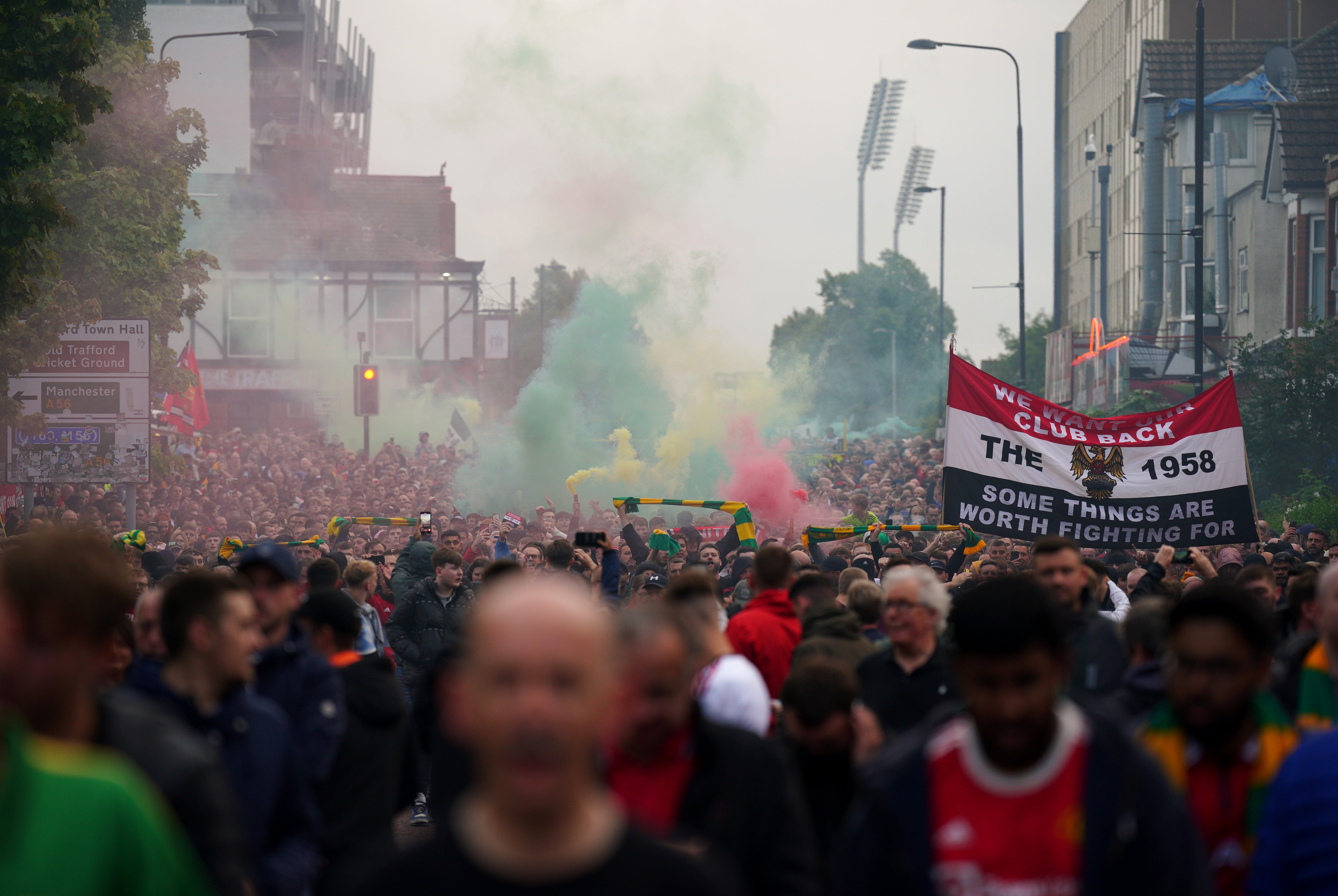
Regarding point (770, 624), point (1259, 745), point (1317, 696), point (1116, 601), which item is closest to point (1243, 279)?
point (1116, 601)

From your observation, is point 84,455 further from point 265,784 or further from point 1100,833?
point 1100,833

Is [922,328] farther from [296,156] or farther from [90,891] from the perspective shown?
[90,891]

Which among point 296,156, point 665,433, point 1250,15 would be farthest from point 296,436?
point 1250,15

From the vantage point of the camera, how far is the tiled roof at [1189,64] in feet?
159

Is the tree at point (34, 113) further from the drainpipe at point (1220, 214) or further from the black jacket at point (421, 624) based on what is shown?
the drainpipe at point (1220, 214)

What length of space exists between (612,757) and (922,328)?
88654 millimetres

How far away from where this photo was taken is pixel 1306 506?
74.5 feet

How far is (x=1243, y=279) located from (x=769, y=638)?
40.4 meters

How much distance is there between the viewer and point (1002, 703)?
2660 mm

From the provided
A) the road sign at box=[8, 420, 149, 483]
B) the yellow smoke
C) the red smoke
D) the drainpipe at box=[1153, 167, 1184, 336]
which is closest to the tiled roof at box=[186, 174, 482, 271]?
the drainpipe at box=[1153, 167, 1184, 336]

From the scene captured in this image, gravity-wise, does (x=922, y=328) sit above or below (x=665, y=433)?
above

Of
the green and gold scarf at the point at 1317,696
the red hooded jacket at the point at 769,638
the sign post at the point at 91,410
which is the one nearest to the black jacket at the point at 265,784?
the green and gold scarf at the point at 1317,696

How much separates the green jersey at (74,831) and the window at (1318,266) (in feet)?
113

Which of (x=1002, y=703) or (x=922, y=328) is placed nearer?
(x=1002, y=703)
